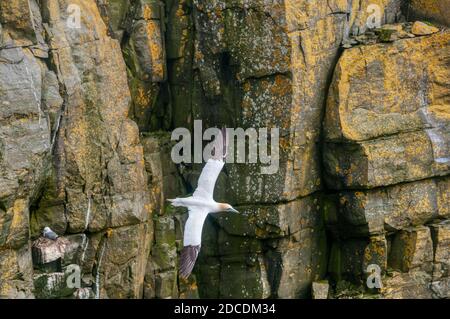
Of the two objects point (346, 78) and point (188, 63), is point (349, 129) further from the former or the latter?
point (188, 63)

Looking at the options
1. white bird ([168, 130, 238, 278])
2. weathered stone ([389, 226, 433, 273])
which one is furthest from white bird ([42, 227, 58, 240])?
weathered stone ([389, 226, 433, 273])

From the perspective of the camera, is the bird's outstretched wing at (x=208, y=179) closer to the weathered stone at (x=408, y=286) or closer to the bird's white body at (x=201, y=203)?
the bird's white body at (x=201, y=203)

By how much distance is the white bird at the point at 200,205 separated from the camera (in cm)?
2391

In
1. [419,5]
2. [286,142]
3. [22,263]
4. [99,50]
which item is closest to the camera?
[22,263]

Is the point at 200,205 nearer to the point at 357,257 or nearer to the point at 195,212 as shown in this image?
the point at 195,212

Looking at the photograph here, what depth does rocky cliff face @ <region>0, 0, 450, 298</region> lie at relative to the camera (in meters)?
24.1

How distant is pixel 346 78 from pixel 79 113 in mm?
5988

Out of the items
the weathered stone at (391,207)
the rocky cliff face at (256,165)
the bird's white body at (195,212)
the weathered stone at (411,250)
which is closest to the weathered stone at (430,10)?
the rocky cliff face at (256,165)

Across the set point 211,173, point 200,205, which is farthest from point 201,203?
point 211,173

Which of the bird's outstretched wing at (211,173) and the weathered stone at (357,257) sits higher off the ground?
the bird's outstretched wing at (211,173)

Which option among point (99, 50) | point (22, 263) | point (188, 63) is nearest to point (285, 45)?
point (188, 63)

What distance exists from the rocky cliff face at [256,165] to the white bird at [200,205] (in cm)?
116

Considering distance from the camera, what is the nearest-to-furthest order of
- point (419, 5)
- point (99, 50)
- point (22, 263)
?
1. point (22, 263)
2. point (99, 50)
3. point (419, 5)

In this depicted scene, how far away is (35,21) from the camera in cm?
2312
